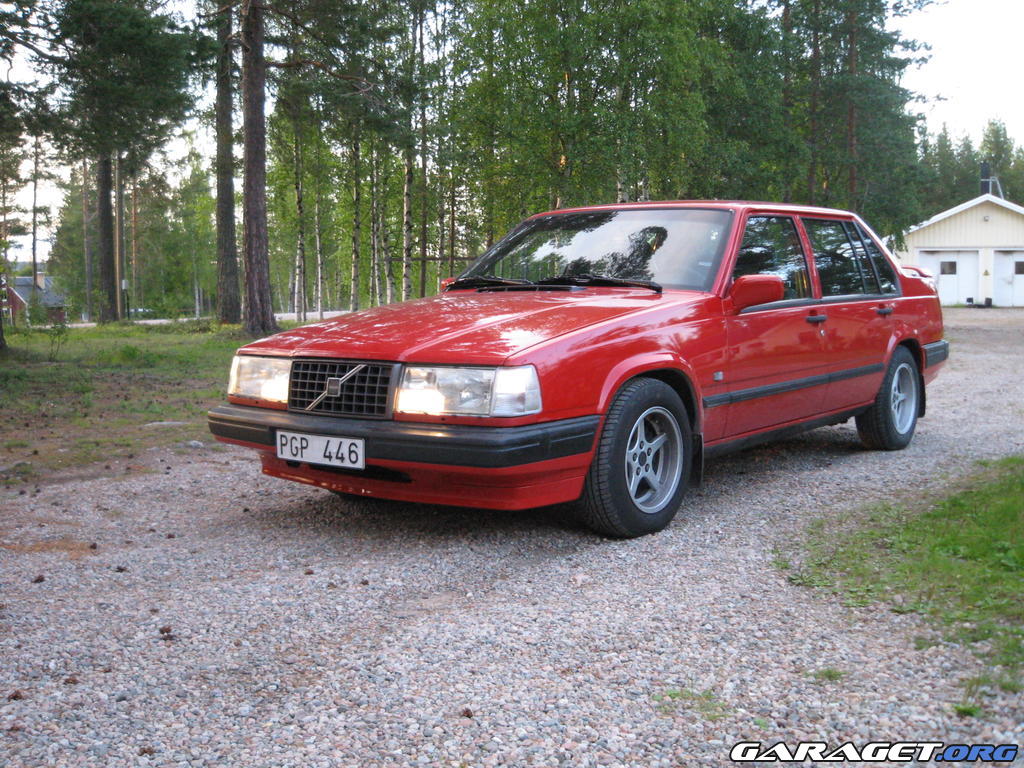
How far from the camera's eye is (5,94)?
430 inches

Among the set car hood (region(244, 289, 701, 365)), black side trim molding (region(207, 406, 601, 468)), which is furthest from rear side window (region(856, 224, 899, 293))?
black side trim molding (region(207, 406, 601, 468))

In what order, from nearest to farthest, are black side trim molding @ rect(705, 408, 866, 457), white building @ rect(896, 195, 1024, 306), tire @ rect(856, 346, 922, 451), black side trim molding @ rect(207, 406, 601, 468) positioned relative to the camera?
black side trim molding @ rect(207, 406, 601, 468) → black side trim molding @ rect(705, 408, 866, 457) → tire @ rect(856, 346, 922, 451) → white building @ rect(896, 195, 1024, 306)

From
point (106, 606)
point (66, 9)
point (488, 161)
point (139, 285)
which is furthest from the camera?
point (139, 285)

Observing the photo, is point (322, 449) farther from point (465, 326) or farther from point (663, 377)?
point (663, 377)

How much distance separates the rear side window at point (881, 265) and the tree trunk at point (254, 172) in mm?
12108

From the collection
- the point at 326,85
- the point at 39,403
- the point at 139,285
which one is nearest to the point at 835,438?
the point at 39,403

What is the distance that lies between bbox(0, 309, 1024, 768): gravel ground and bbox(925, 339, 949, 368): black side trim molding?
219 centimetres

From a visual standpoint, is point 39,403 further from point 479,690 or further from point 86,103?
point 479,690

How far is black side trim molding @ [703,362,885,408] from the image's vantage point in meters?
4.68

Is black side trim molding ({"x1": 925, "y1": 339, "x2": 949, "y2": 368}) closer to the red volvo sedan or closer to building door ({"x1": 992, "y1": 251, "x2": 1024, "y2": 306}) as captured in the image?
the red volvo sedan

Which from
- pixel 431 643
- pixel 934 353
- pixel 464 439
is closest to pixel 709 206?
pixel 464 439

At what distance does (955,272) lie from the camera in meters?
40.6

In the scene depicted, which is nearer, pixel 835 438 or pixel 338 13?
pixel 835 438

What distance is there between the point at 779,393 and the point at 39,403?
278 inches
